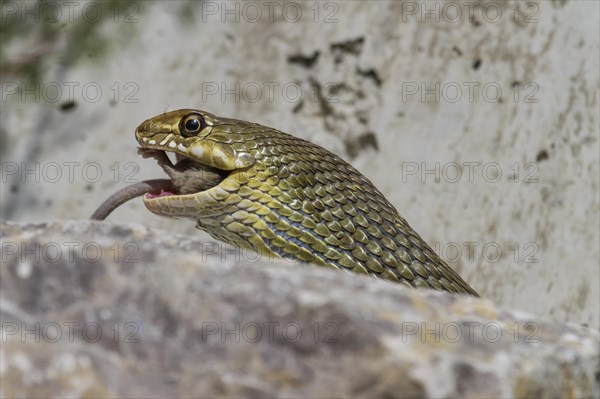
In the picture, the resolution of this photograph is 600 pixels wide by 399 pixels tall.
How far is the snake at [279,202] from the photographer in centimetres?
321

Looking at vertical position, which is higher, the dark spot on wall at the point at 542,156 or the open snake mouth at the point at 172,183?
the dark spot on wall at the point at 542,156

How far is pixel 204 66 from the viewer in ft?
17.9

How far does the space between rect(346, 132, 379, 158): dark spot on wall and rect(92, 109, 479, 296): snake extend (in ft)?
5.51

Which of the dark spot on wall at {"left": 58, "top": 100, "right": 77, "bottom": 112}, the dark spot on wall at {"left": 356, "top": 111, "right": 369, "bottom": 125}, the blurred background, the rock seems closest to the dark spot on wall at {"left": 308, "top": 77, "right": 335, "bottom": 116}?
the blurred background

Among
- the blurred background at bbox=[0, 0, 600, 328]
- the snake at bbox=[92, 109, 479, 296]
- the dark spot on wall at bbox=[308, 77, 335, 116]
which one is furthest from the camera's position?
the dark spot on wall at bbox=[308, 77, 335, 116]

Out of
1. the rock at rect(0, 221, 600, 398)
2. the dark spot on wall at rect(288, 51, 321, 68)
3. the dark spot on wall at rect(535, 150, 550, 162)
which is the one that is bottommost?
the rock at rect(0, 221, 600, 398)

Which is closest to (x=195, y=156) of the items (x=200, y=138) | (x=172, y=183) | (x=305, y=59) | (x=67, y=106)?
(x=200, y=138)

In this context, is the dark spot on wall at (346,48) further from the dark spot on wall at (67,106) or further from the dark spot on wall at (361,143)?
the dark spot on wall at (67,106)

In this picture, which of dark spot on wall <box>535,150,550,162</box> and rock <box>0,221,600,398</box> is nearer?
rock <box>0,221,600,398</box>

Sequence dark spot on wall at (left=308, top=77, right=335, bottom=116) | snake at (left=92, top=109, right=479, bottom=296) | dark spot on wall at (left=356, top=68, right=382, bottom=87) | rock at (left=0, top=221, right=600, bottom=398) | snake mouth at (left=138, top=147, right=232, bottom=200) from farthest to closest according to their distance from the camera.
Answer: dark spot on wall at (left=308, top=77, right=335, bottom=116) < dark spot on wall at (left=356, top=68, right=382, bottom=87) < snake mouth at (left=138, top=147, right=232, bottom=200) < snake at (left=92, top=109, right=479, bottom=296) < rock at (left=0, top=221, right=600, bottom=398)

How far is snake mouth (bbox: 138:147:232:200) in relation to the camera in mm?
3337

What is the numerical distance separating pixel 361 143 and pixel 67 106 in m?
1.77

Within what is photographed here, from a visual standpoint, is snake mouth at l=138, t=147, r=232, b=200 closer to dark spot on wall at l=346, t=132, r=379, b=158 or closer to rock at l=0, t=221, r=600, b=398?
rock at l=0, t=221, r=600, b=398

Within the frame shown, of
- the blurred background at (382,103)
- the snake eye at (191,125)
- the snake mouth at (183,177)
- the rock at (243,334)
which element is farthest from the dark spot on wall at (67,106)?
the rock at (243,334)
